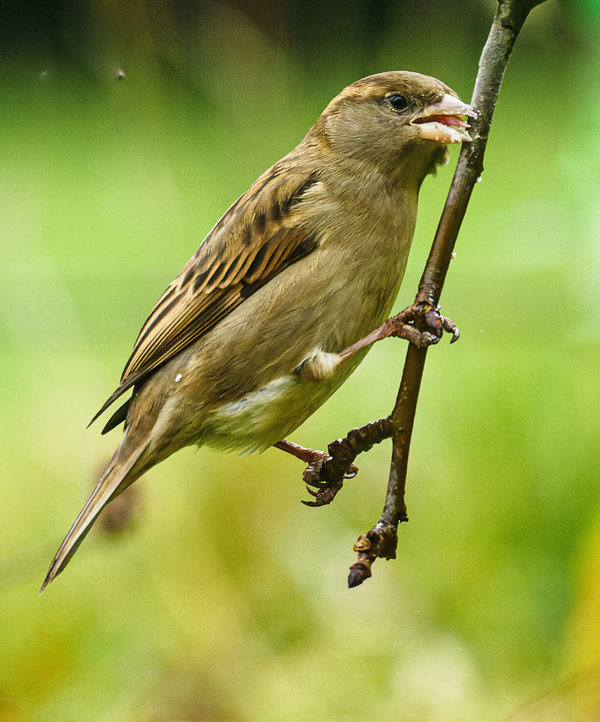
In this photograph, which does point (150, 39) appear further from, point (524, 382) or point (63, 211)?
point (524, 382)

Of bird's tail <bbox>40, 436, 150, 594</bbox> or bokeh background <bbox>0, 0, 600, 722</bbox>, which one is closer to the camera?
bird's tail <bbox>40, 436, 150, 594</bbox>

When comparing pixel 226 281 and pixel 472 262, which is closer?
pixel 226 281

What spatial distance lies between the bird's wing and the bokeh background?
0.45m

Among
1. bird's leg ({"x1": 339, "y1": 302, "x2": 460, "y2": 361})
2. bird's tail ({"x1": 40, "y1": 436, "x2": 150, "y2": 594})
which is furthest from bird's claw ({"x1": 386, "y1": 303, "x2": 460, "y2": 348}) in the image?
bird's tail ({"x1": 40, "y1": 436, "x2": 150, "y2": 594})

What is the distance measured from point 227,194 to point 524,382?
0.87 meters

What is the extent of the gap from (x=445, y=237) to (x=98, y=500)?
0.66 meters

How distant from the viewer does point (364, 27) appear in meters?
2.48

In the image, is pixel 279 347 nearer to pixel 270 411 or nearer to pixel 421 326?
pixel 270 411

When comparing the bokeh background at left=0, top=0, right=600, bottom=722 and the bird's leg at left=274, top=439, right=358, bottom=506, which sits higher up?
the bokeh background at left=0, top=0, right=600, bottom=722

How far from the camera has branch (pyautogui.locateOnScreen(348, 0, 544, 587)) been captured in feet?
3.39

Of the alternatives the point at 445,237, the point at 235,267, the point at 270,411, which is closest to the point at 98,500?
the point at 270,411

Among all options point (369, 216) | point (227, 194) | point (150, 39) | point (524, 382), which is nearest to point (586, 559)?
point (524, 382)

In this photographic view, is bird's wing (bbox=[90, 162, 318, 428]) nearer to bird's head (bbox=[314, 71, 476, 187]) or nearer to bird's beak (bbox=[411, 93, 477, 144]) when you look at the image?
bird's head (bbox=[314, 71, 476, 187])

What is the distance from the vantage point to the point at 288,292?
142 cm
